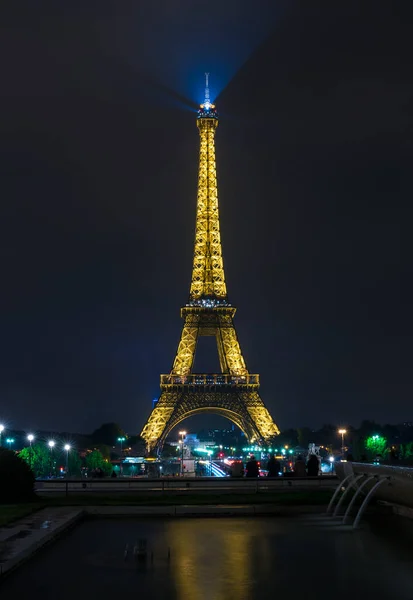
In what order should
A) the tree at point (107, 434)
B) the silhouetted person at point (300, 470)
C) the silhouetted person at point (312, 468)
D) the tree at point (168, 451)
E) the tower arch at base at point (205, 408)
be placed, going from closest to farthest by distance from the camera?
the silhouetted person at point (300, 470) < the silhouetted person at point (312, 468) < the tower arch at base at point (205, 408) < the tree at point (168, 451) < the tree at point (107, 434)

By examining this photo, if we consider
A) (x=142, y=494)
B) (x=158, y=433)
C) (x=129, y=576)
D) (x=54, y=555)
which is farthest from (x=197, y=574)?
(x=158, y=433)

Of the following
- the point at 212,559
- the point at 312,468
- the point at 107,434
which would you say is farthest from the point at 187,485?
the point at 107,434

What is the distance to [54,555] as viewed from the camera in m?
17.1

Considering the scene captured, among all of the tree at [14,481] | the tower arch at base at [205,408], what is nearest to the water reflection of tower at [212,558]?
the tree at [14,481]

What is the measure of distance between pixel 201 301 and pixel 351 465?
76703 millimetres

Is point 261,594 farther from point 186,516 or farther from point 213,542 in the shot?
point 186,516

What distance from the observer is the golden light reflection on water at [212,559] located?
1384 centimetres

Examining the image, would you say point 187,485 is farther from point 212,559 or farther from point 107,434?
point 107,434

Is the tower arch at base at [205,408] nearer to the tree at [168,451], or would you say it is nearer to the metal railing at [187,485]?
the tree at [168,451]

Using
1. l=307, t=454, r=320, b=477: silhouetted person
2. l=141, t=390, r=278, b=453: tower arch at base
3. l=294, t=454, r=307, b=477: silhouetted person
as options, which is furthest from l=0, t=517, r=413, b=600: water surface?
l=141, t=390, r=278, b=453: tower arch at base

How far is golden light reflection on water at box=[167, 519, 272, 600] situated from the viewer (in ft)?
45.4

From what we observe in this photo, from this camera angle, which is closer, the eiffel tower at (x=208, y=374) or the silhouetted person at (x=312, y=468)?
the silhouetted person at (x=312, y=468)

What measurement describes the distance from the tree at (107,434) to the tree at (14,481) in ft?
487

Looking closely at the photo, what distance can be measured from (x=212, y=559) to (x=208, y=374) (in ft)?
285
